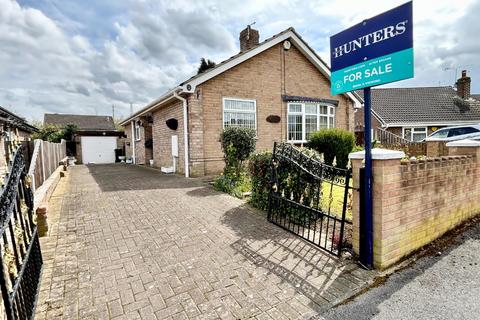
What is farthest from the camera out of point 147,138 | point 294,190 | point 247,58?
point 147,138

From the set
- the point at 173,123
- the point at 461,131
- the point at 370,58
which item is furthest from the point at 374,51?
the point at 461,131

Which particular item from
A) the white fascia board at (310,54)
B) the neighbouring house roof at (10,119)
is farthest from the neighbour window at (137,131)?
the white fascia board at (310,54)

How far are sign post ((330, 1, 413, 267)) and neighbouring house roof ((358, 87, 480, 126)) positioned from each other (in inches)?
858

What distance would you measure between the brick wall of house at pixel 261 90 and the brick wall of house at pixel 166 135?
1.07 meters

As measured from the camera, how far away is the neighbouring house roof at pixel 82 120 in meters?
36.5

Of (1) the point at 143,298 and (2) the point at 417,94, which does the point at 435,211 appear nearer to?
(1) the point at 143,298

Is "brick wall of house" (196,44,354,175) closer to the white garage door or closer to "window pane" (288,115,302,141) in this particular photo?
"window pane" (288,115,302,141)

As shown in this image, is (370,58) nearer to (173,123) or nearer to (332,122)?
(173,123)

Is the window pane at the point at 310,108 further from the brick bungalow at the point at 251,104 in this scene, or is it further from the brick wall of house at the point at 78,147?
the brick wall of house at the point at 78,147

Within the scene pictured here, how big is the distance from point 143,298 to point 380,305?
2.42 meters

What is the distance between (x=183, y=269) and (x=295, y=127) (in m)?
10.3

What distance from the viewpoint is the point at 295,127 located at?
41.2 feet

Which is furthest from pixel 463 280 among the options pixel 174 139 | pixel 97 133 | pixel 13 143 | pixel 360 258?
pixel 97 133

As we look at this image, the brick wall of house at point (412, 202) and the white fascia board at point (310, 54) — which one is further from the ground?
the white fascia board at point (310, 54)
